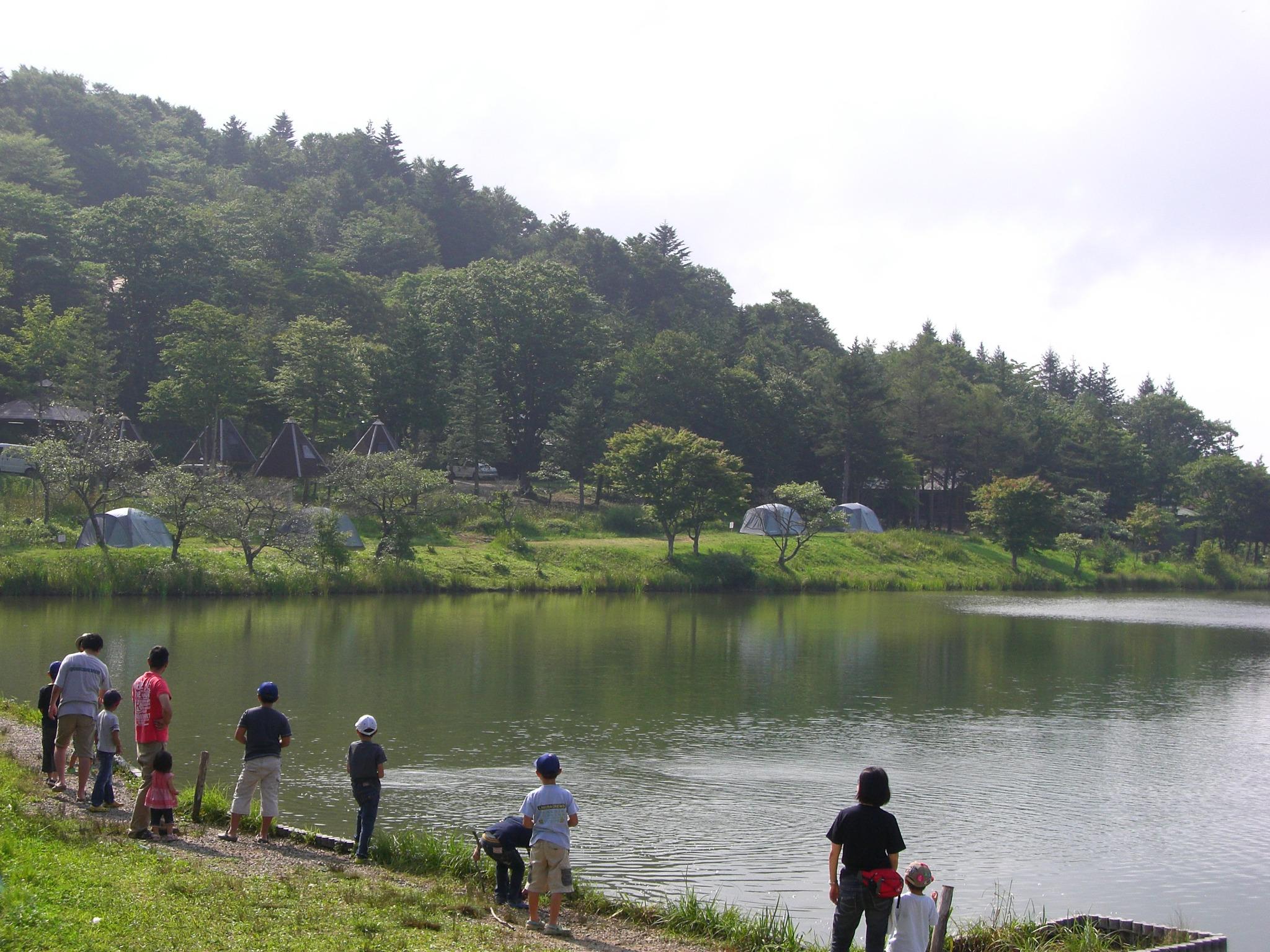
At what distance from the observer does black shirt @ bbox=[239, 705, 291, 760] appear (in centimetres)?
960

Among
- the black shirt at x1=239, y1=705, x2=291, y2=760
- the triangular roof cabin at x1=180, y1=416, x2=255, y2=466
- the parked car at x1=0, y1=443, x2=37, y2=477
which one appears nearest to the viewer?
the black shirt at x1=239, y1=705, x2=291, y2=760

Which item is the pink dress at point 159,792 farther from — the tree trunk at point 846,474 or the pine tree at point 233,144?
the pine tree at point 233,144

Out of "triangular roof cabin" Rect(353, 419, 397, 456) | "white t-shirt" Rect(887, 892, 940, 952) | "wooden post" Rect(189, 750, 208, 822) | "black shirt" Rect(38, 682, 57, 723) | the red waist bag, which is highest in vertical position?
"triangular roof cabin" Rect(353, 419, 397, 456)

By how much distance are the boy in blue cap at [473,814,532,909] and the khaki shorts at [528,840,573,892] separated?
0.48m

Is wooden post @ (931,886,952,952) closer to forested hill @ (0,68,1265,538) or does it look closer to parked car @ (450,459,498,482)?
forested hill @ (0,68,1265,538)

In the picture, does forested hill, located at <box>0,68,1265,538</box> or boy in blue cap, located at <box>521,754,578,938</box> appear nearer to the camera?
boy in blue cap, located at <box>521,754,578,938</box>

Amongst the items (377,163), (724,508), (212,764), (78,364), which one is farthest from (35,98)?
(212,764)

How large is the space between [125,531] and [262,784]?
3073 centimetres

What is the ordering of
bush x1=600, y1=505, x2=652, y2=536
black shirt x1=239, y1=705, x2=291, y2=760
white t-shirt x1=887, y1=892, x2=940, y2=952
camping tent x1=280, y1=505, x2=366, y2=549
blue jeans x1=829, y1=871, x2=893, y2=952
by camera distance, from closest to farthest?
white t-shirt x1=887, y1=892, x2=940, y2=952 → blue jeans x1=829, y1=871, x2=893, y2=952 → black shirt x1=239, y1=705, x2=291, y2=760 → camping tent x1=280, y1=505, x2=366, y2=549 → bush x1=600, y1=505, x2=652, y2=536

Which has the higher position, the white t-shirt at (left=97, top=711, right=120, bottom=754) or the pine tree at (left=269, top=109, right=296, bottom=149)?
the pine tree at (left=269, top=109, right=296, bottom=149)

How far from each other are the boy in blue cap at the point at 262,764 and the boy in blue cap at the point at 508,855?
212 centimetres

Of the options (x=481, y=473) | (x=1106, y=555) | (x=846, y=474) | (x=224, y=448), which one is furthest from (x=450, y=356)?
(x=1106, y=555)

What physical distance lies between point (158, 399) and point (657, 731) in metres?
39.8

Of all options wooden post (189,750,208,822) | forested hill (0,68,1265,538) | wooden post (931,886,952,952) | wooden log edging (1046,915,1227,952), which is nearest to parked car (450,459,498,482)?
forested hill (0,68,1265,538)
